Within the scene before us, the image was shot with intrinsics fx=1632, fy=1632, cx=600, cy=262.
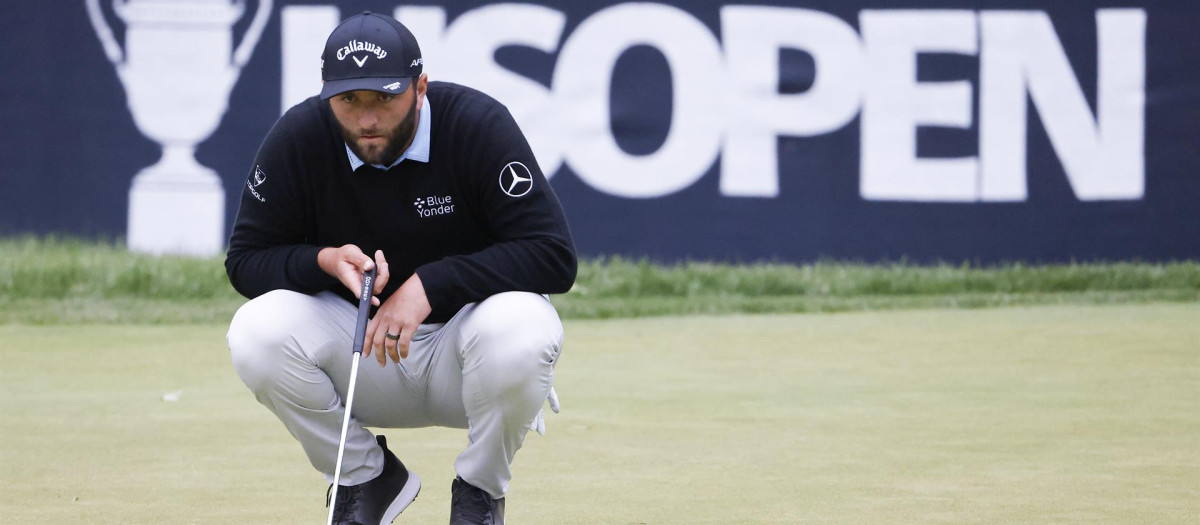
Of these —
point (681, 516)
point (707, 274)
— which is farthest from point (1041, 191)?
point (681, 516)

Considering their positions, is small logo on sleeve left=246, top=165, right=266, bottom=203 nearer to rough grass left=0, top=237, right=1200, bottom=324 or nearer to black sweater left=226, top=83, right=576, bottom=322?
black sweater left=226, top=83, right=576, bottom=322

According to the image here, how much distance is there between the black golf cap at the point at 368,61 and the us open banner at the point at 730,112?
17.8 feet

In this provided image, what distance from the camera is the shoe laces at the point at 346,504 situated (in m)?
3.46

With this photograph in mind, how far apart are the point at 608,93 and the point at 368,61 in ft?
18.3

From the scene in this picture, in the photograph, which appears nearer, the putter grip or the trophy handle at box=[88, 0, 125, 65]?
the putter grip

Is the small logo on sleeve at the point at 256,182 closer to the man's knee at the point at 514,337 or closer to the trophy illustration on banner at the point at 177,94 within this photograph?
the man's knee at the point at 514,337

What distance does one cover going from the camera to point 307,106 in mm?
3439

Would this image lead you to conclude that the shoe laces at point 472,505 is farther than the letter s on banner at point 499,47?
No

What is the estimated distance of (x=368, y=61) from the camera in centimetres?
316

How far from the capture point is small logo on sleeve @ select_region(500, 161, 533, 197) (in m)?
3.32

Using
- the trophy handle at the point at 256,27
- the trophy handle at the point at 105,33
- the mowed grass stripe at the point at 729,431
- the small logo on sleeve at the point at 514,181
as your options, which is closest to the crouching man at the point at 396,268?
the small logo on sleeve at the point at 514,181

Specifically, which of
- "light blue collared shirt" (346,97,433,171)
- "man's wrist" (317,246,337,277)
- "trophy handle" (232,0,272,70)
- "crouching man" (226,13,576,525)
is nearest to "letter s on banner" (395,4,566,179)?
"trophy handle" (232,0,272,70)

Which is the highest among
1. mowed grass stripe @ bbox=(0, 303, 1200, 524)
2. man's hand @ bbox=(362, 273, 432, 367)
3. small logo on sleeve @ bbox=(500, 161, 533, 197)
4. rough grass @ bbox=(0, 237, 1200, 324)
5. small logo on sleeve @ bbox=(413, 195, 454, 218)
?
small logo on sleeve @ bbox=(500, 161, 533, 197)

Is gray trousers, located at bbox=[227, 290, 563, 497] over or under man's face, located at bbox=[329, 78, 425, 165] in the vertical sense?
under
